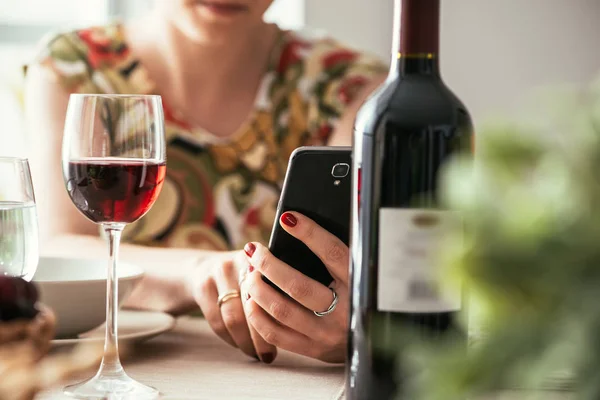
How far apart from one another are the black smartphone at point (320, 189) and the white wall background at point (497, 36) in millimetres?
2239

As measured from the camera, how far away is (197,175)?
1.80 metres

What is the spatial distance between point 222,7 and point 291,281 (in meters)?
0.94

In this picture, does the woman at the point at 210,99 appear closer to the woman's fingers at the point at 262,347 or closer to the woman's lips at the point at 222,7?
the woman's lips at the point at 222,7

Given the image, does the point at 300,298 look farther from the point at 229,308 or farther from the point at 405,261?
the point at 405,261

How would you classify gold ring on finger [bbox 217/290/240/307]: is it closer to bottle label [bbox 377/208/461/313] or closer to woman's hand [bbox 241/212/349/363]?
woman's hand [bbox 241/212/349/363]

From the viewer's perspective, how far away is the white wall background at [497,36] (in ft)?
9.86

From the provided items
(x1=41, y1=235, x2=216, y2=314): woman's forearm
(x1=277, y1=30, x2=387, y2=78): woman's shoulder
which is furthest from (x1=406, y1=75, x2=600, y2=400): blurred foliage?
(x1=277, y1=30, x2=387, y2=78): woman's shoulder

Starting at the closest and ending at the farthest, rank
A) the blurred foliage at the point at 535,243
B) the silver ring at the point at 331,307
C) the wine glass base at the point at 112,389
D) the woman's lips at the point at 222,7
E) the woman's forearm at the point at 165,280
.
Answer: the blurred foliage at the point at 535,243, the wine glass base at the point at 112,389, the silver ring at the point at 331,307, the woman's forearm at the point at 165,280, the woman's lips at the point at 222,7

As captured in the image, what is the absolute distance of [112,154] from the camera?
0.81 metres

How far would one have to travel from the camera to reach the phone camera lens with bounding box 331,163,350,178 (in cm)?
83

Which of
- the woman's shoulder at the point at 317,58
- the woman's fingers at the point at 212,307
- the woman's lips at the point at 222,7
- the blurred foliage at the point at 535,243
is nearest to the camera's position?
the blurred foliage at the point at 535,243

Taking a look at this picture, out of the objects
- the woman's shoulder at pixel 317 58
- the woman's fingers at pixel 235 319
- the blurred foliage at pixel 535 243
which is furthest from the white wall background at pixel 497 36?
the blurred foliage at pixel 535 243

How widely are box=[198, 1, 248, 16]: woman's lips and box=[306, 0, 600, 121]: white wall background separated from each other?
1384 millimetres

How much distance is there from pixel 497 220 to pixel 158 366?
737mm
